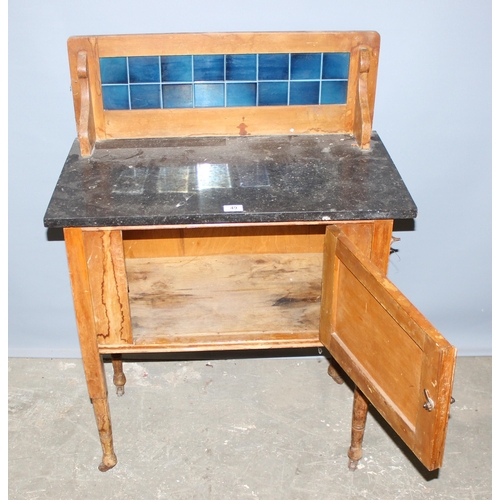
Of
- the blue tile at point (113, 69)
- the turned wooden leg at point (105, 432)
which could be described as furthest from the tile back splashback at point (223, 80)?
the turned wooden leg at point (105, 432)

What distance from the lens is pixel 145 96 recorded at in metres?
2.38

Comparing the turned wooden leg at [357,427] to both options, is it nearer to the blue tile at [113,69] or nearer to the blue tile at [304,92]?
the blue tile at [304,92]

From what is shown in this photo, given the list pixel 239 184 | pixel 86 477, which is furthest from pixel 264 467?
pixel 239 184

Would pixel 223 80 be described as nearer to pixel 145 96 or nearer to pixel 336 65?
pixel 145 96

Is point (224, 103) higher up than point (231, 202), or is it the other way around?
point (224, 103)

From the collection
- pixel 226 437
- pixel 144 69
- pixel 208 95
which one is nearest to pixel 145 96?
pixel 144 69

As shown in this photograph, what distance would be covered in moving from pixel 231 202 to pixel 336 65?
648 mm

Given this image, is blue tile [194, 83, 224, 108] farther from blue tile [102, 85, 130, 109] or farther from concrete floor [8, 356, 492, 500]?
concrete floor [8, 356, 492, 500]

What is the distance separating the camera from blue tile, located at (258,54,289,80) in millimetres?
2350

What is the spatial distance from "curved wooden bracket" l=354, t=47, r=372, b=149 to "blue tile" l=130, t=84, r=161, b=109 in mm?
636

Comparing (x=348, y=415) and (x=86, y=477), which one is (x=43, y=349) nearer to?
(x=86, y=477)

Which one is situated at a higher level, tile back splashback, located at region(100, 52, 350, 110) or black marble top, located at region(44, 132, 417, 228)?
tile back splashback, located at region(100, 52, 350, 110)

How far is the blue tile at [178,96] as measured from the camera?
2.38 metres

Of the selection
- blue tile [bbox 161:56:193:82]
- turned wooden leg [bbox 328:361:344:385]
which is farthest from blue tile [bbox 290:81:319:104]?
turned wooden leg [bbox 328:361:344:385]
